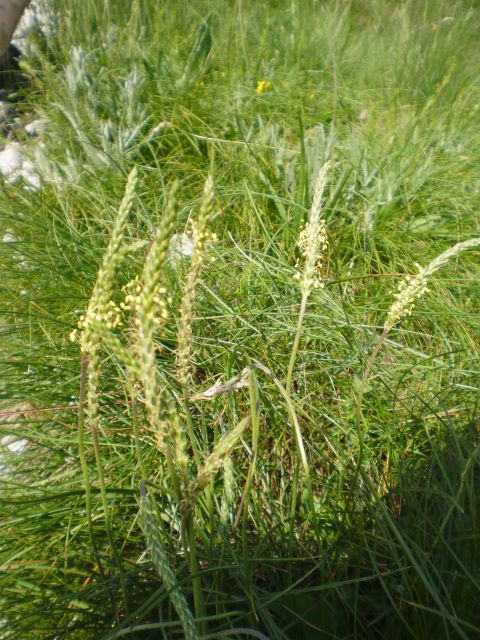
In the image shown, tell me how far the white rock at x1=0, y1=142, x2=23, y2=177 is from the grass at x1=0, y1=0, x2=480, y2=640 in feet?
0.89

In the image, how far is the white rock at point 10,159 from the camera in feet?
9.39

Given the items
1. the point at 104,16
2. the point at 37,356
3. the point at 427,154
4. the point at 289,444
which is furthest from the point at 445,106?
the point at 37,356

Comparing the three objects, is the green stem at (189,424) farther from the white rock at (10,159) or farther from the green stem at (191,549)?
the white rock at (10,159)

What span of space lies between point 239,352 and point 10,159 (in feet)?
6.86

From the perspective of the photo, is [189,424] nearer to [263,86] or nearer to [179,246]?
[179,246]

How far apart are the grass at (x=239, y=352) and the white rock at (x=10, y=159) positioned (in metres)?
0.27

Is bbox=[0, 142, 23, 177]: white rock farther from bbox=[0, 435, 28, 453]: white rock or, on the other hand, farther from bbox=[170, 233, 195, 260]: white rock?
bbox=[0, 435, 28, 453]: white rock

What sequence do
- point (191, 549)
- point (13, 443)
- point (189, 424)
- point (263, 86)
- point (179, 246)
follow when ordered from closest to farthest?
point (191, 549) < point (189, 424) < point (13, 443) < point (179, 246) < point (263, 86)

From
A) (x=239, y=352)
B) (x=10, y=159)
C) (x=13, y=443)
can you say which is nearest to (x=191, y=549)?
(x=239, y=352)

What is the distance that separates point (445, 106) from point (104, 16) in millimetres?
2525

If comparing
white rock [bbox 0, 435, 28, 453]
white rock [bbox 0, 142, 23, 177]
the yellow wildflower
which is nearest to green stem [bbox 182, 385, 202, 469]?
white rock [bbox 0, 435, 28, 453]

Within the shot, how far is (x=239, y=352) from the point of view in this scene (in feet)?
5.96

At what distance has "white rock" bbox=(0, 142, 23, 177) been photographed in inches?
Result: 113

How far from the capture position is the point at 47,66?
9.43 ft
